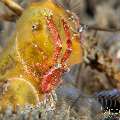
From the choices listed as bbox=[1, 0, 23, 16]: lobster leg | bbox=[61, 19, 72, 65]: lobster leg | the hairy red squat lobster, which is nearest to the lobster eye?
the hairy red squat lobster

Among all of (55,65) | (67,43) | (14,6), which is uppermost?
(14,6)

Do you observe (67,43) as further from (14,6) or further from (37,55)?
(14,6)

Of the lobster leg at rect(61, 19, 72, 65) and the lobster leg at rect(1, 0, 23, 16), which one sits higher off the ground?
the lobster leg at rect(1, 0, 23, 16)

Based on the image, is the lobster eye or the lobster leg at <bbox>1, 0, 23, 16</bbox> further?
the lobster leg at <bbox>1, 0, 23, 16</bbox>

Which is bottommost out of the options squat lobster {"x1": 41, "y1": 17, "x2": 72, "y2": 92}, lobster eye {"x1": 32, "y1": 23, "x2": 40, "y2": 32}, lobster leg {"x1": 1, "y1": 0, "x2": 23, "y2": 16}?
squat lobster {"x1": 41, "y1": 17, "x2": 72, "y2": 92}

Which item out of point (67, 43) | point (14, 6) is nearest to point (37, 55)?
point (67, 43)

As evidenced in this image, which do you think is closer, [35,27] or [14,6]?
[35,27]

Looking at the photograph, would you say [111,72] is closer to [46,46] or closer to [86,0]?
[46,46]

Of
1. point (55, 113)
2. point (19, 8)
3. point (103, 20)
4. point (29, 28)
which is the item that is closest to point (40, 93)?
point (55, 113)

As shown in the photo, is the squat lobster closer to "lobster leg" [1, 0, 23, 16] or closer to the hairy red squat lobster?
the hairy red squat lobster

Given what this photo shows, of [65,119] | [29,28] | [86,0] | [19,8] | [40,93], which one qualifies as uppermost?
[86,0]

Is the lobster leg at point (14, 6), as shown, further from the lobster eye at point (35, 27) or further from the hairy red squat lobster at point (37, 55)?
the lobster eye at point (35, 27)
